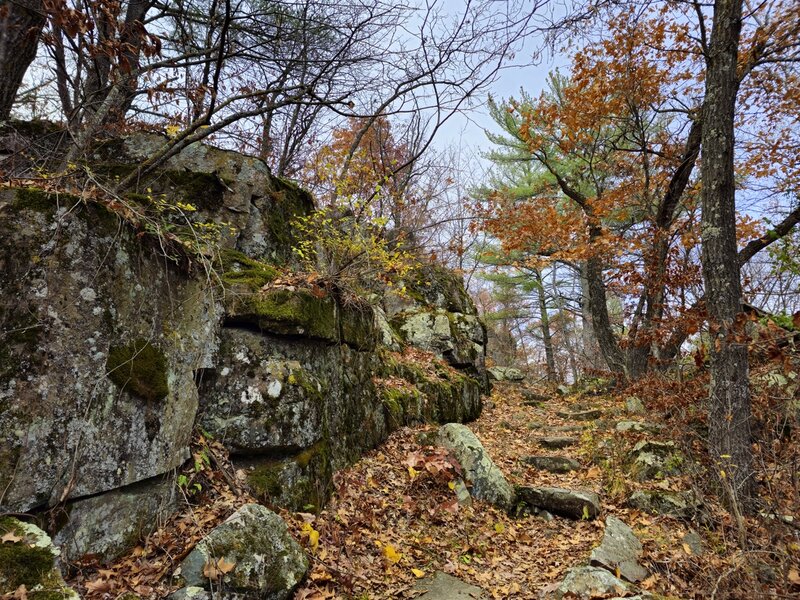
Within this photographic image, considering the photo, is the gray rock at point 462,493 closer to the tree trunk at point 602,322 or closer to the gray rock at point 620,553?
the gray rock at point 620,553

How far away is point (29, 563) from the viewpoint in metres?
2.39

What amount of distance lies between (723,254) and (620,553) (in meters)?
4.00

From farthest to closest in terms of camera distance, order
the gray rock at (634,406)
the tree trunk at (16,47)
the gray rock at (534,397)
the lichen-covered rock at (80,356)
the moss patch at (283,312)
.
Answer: the gray rock at (534,397)
the gray rock at (634,406)
the tree trunk at (16,47)
the moss patch at (283,312)
the lichen-covered rock at (80,356)

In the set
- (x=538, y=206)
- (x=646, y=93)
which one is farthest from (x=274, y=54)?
(x=538, y=206)

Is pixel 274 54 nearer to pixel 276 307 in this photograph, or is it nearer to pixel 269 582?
pixel 276 307

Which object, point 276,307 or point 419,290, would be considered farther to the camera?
point 419,290

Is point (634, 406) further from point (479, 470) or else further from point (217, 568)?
point (217, 568)

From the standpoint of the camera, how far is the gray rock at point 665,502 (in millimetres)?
5242

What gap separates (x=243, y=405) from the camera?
14.3 feet

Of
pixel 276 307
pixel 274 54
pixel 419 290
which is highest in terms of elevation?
pixel 274 54

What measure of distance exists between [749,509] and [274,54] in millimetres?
8997

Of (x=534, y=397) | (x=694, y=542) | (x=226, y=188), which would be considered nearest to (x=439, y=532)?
(x=694, y=542)

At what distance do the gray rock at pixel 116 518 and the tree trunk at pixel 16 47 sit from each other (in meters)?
4.94

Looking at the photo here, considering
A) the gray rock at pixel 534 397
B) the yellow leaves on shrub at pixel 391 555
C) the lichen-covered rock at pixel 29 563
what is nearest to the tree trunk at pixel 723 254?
the yellow leaves on shrub at pixel 391 555
